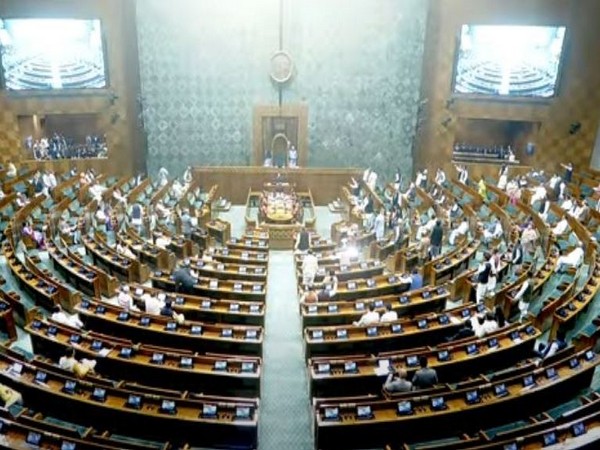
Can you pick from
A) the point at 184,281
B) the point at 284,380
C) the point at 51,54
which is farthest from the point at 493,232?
the point at 51,54

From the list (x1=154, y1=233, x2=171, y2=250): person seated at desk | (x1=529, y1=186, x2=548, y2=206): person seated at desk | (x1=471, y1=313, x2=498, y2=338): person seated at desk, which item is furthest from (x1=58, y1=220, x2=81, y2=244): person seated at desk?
(x1=529, y1=186, x2=548, y2=206): person seated at desk

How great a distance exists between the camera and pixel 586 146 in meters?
18.8

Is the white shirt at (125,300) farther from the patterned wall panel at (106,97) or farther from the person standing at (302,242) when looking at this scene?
the patterned wall panel at (106,97)

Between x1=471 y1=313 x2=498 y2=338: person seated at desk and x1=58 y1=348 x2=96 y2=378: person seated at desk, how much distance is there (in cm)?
582

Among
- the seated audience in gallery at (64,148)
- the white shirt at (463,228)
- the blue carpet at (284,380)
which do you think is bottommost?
the blue carpet at (284,380)

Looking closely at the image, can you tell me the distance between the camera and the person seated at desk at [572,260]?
37.4 ft

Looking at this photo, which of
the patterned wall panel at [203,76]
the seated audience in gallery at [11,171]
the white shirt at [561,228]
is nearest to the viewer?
the white shirt at [561,228]

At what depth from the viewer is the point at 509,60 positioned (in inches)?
711

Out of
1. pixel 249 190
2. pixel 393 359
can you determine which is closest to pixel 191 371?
pixel 393 359

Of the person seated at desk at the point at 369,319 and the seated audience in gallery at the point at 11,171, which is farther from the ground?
the seated audience in gallery at the point at 11,171

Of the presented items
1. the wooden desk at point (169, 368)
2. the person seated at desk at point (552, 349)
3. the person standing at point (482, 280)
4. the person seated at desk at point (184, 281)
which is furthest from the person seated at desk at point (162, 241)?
the person seated at desk at point (552, 349)

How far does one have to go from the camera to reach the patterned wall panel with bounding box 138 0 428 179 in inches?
751

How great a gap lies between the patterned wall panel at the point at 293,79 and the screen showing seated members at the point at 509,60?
74.6 inches

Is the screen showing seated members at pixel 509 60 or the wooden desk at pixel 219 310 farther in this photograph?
the screen showing seated members at pixel 509 60
